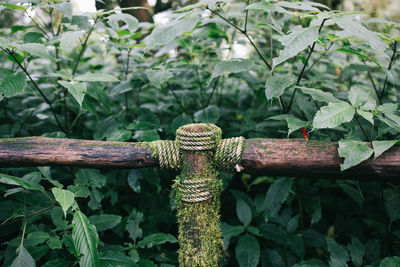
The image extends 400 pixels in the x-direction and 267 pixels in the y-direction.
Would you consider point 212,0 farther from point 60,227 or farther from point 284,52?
point 60,227

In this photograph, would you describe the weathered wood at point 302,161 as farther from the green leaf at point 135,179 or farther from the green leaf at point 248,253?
the green leaf at point 135,179

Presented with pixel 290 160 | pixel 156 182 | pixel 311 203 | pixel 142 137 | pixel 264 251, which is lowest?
pixel 264 251

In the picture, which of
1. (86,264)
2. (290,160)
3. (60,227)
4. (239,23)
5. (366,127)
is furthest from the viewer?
(239,23)

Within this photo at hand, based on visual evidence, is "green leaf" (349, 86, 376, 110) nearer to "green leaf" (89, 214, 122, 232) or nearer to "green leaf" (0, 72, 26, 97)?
"green leaf" (89, 214, 122, 232)

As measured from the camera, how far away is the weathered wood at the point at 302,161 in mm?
1194

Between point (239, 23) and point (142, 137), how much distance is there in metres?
1.44

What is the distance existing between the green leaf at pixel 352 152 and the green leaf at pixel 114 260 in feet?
3.51

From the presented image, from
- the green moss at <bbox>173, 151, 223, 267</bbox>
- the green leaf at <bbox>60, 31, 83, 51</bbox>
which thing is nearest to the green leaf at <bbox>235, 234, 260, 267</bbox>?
the green moss at <bbox>173, 151, 223, 267</bbox>

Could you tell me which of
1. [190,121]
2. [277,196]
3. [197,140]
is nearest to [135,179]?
[190,121]

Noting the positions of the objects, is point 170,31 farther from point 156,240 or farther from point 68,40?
point 156,240

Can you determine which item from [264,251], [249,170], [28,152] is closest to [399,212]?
[264,251]

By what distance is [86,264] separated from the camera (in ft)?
3.69

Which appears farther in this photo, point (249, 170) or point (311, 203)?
point (311, 203)

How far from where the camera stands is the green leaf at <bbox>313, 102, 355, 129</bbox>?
1.12 meters
